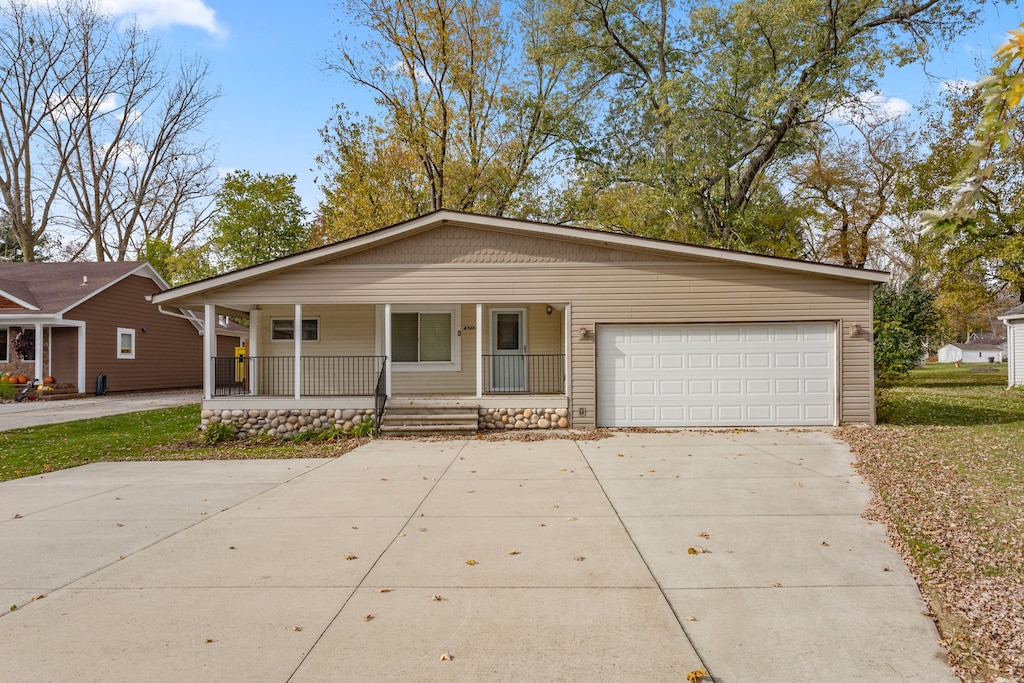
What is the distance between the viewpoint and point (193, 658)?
3.33 metres

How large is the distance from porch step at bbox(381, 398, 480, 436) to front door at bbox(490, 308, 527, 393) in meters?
2.13

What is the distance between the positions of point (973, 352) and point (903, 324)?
200ft

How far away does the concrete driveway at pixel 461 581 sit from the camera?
3.29m

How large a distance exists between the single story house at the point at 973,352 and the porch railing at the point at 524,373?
7117 centimetres

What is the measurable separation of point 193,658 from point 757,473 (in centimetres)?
649

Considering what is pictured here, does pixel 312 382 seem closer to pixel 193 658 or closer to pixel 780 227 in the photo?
pixel 193 658

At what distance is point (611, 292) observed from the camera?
484 inches

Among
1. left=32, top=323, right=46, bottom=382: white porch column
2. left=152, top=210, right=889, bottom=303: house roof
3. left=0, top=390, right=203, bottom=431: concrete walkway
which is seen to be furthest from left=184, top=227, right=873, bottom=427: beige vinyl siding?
left=32, top=323, right=46, bottom=382: white porch column

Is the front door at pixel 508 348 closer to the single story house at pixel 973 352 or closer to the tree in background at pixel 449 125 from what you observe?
the tree in background at pixel 449 125

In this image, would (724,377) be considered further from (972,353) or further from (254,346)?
(972,353)

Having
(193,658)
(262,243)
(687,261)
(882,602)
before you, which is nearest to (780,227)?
(687,261)

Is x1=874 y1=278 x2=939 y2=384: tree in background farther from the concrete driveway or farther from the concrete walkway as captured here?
the concrete walkway

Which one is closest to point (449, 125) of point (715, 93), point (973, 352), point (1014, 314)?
point (715, 93)

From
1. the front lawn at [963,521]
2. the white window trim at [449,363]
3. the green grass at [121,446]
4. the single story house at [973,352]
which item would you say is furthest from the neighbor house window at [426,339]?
the single story house at [973,352]
